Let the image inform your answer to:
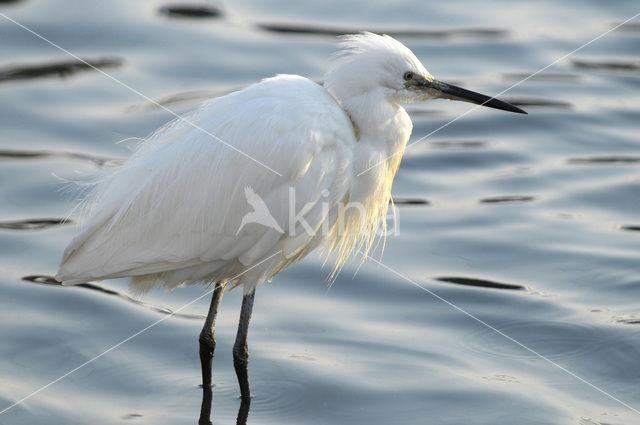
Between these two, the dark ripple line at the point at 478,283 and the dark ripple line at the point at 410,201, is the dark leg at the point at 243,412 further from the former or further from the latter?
the dark ripple line at the point at 410,201

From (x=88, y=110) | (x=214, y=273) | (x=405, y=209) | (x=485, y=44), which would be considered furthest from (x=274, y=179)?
(x=485, y=44)

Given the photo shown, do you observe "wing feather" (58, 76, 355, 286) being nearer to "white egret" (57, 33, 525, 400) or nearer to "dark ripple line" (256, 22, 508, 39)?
"white egret" (57, 33, 525, 400)

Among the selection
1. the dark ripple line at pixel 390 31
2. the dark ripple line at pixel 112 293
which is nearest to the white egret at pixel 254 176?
the dark ripple line at pixel 112 293

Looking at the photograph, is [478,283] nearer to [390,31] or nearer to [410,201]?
[410,201]

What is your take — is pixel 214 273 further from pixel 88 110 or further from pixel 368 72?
pixel 88 110

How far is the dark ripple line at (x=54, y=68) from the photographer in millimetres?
7789

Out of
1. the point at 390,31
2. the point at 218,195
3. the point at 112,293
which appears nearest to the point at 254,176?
the point at 218,195

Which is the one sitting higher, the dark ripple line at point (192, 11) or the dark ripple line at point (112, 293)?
the dark ripple line at point (192, 11)

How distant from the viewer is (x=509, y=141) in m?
7.41

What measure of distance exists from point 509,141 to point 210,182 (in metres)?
3.83

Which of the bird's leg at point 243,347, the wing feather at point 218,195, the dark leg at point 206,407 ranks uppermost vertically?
the wing feather at point 218,195

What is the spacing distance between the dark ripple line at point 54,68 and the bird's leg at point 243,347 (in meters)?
4.16

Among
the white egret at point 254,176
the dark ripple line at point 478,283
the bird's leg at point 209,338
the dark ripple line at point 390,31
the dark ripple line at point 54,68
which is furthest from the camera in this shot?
the dark ripple line at point 390,31

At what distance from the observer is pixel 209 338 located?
4.58 meters
